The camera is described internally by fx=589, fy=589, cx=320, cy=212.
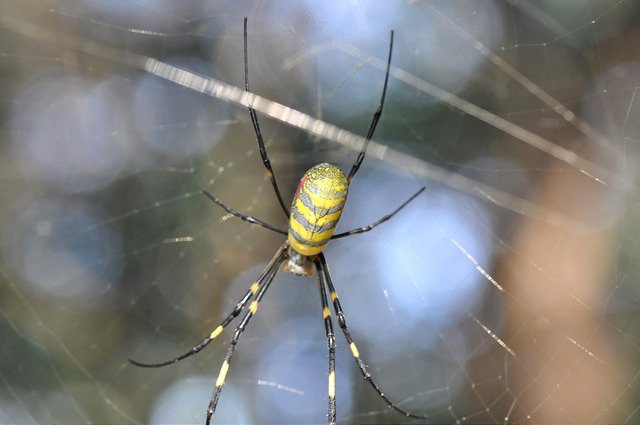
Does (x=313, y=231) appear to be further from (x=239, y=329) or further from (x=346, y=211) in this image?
(x=346, y=211)

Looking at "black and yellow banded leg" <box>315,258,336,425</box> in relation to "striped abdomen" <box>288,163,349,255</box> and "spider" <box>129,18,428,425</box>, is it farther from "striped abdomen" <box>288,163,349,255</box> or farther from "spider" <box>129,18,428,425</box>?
"striped abdomen" <box>288,163,349,255</box>

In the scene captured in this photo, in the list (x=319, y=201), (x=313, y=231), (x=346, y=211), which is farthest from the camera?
(x=346, y=211)

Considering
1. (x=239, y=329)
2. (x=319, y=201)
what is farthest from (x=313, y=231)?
(x=239, y=329)

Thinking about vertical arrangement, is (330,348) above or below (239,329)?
below

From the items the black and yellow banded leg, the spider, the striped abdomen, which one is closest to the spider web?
the spider

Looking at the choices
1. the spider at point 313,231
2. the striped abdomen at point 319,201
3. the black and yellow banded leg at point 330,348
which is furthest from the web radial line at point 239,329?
the striped abdomen at point 319,201

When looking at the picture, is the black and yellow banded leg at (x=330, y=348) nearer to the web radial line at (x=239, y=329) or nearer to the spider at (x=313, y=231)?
the spider at (x=313, y=231)
